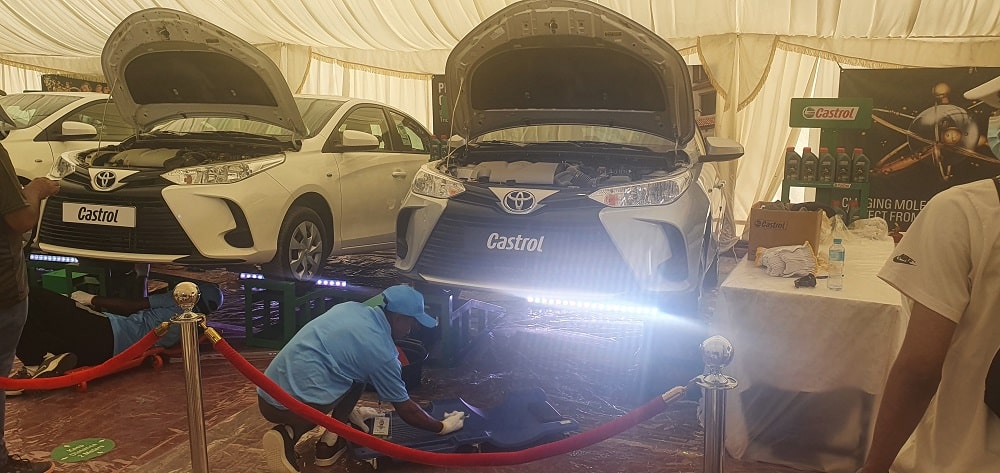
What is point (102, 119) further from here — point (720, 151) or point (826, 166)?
point (826, 166)

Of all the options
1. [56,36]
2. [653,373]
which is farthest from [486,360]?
[56,36]

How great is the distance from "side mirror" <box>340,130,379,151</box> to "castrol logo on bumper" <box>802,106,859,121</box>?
296cm

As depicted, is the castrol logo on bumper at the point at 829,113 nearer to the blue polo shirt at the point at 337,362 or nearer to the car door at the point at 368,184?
the car door at the point at 368,184

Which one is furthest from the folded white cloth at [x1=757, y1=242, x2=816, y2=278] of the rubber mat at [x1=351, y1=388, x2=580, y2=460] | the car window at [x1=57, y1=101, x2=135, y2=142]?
the car window at [x1=57, y1=101, x2=135, y2=142]

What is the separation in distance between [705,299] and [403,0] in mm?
4232

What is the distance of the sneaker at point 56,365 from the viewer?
357 cm

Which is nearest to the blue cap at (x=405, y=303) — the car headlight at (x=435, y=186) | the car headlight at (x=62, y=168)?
the car headlight at (x=435, y=186)

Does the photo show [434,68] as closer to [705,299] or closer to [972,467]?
[705,299]

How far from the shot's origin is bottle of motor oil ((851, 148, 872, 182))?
4.53m

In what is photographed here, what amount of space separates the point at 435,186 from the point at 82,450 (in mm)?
2058

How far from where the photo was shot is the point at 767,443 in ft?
9.14

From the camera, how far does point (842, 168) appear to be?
4.58m

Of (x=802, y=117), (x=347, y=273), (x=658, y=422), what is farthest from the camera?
(x=347, y=273)

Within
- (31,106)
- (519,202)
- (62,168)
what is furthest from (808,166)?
(31,106)
